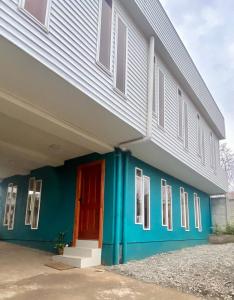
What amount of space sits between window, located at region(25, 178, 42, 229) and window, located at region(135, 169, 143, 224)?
3.09m

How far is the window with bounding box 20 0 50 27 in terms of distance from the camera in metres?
3.60

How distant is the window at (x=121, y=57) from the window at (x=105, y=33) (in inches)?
11.9

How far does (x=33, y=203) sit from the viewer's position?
860cm

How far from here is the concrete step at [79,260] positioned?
18.3 feet

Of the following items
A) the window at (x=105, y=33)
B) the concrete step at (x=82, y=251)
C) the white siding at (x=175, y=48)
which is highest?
the white siding at (x=175, y=48)

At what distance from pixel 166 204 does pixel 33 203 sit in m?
4.01

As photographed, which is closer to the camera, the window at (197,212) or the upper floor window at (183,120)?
the upper floor window at (183,120)

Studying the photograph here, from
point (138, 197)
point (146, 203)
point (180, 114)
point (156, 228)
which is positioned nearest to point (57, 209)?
point (138, 197)

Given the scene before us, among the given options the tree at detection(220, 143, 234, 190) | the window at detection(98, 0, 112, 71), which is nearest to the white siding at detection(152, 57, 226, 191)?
the window at detection(98, 0, 112, 71)

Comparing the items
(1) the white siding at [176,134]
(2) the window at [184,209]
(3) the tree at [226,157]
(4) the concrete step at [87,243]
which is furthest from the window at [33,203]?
(3) the tree at [226,157]

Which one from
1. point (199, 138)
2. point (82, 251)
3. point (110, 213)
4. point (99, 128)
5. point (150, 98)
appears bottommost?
point (82, 251)

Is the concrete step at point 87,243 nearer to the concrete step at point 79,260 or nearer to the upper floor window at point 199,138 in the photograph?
the concrete step at point 79,260

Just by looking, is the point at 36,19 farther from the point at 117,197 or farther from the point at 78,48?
the point at 117,197

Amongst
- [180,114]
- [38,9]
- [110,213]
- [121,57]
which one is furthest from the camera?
[180,114]
